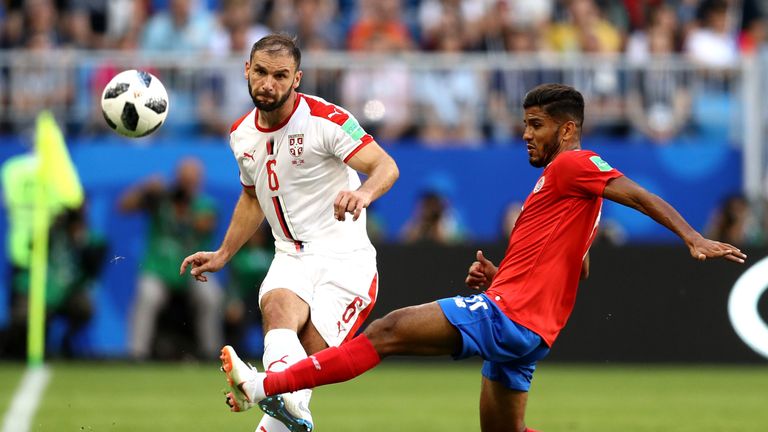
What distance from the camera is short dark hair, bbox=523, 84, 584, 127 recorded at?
25.2ft

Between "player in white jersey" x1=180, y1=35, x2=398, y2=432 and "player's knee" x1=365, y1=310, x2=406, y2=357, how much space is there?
635 millimetres

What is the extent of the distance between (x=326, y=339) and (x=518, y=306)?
4.15 ft

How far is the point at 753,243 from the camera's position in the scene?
16.1m

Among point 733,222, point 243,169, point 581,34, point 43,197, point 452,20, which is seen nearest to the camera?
point 243,169

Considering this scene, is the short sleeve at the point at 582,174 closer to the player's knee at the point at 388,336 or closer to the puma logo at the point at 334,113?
the player's knee at the point at 388,336

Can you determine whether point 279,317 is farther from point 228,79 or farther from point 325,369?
point 228,79

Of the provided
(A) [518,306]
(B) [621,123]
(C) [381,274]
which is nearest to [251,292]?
(C) [381,274]

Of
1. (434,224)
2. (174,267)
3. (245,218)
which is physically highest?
(245,218)

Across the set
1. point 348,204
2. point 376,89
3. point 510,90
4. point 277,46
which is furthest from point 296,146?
point 510,90

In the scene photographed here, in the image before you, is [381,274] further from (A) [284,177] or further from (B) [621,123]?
(A) [284,177]

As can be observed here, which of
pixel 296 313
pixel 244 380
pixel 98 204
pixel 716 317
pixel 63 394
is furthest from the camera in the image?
pixel 98 204

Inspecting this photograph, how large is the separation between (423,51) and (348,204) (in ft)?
37.6

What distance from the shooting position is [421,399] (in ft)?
42.8

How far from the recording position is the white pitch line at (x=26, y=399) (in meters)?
10.9
